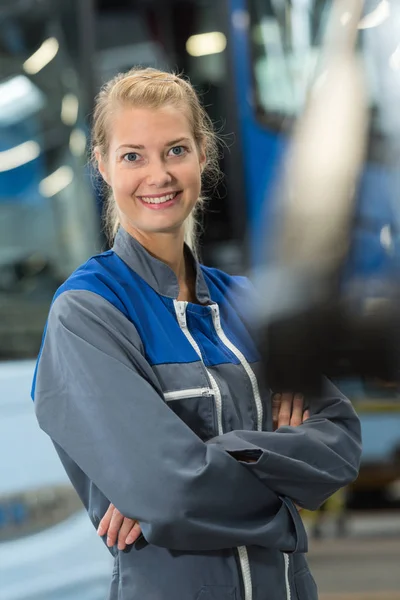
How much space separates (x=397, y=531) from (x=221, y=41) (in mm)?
3647

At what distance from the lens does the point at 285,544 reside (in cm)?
148

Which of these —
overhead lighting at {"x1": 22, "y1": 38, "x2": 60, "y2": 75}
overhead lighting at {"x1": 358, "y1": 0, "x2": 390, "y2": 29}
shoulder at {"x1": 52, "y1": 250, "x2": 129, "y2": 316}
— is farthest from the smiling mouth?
overhead lighting at {"x1": 22, "y1": 38, "x2": 60, "y2": 75}

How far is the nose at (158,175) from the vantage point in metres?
1.57

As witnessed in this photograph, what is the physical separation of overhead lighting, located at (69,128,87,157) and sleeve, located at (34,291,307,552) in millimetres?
2570

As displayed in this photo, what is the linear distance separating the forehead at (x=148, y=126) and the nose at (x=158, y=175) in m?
0.04

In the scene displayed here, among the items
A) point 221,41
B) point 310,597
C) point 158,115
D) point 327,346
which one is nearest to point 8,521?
point 310,597

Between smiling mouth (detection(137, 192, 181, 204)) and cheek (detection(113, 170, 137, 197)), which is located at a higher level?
cheek (detection(113, 170, 137, 197))

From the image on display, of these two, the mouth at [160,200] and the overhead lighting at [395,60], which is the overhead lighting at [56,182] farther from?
the overhead lighting at [395,60]

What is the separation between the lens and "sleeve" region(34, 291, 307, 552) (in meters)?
1.40

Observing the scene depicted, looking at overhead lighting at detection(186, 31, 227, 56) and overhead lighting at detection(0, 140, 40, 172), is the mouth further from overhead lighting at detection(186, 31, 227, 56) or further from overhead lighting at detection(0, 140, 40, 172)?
overhead lighting at detection(186, 31, 227, 56)

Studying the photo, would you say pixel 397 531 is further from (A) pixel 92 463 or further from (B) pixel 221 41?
(A) pixel 92 463

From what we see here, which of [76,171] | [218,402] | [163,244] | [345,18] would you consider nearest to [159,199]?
[163,244]

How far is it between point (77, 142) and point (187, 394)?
264cm

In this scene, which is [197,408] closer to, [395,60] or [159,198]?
[159,198]
